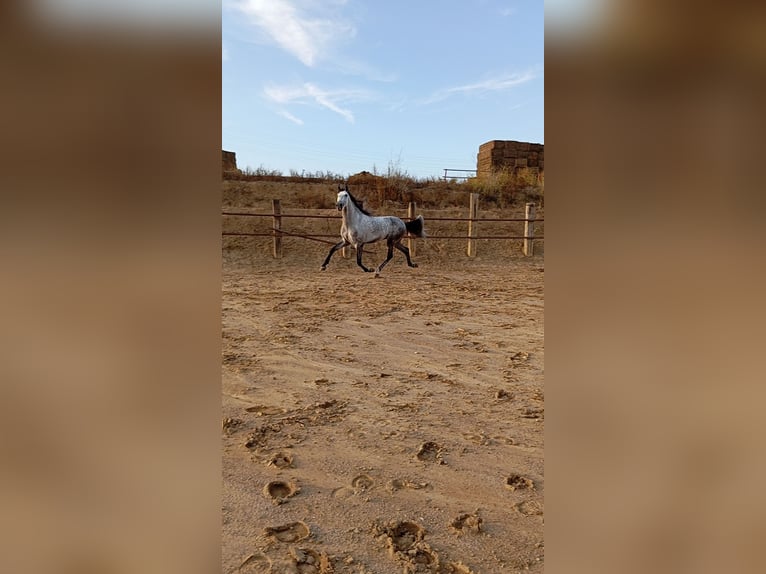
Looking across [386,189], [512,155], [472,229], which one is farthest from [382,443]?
[512,155]

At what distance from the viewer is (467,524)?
1398 millimetres

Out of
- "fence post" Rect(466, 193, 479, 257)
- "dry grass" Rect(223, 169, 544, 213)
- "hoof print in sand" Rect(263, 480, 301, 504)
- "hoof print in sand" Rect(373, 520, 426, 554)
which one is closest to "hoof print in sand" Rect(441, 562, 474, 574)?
"hoof print in sand" Rect(373, 520, 426, 554)

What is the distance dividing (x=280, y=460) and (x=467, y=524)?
755 mm

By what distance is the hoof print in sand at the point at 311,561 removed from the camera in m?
1.18

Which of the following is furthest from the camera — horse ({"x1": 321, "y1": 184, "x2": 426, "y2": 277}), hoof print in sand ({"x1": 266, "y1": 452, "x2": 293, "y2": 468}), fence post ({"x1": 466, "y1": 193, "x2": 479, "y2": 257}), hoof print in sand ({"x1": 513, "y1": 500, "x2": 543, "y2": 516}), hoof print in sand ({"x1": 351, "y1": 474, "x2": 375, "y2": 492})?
fence post ({"x1": 466, "y1": 193, "x2": 479, "y2": 257})

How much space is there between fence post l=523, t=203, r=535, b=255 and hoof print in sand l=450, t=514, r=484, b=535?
30.5ft

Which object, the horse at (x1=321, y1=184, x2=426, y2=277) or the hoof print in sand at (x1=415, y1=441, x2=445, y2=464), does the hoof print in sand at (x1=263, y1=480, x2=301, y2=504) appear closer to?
the hoof print in sand at (x1=415, y1=441, x2=445, y2=464)

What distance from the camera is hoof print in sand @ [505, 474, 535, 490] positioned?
162cm
